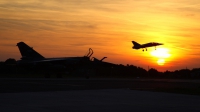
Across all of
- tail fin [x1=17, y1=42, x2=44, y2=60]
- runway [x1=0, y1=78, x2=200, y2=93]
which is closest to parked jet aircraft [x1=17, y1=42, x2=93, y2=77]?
tail fin [x1=17, y1=42, x2=44, y2=60]

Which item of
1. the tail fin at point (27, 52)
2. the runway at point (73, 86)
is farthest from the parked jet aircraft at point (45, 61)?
the runway at point (73, 86)

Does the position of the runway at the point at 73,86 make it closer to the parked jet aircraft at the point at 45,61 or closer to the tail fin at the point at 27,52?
the parked jet aircraft at the point at 45,61

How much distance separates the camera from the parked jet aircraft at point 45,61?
48.2m

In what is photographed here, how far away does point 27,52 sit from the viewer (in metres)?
53.1

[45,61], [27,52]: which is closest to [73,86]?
[45,61]

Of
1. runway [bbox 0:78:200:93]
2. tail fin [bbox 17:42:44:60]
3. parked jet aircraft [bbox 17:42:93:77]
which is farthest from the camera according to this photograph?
tail fin [bbox 17:42:44:60]

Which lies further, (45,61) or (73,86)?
(45,61)

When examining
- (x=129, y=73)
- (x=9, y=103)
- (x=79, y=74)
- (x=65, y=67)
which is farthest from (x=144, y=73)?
(x=9, y=103)

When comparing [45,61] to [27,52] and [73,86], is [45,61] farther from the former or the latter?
[73,86]

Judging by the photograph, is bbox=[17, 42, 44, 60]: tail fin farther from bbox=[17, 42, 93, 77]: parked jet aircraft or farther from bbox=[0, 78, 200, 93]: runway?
bbox=[0, 78, 200, 93]: runway

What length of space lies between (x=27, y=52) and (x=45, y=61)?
15.1 feet

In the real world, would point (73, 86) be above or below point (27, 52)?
below

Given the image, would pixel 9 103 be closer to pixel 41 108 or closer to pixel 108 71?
pixel 41 108

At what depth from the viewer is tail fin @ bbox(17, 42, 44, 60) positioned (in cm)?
5275
